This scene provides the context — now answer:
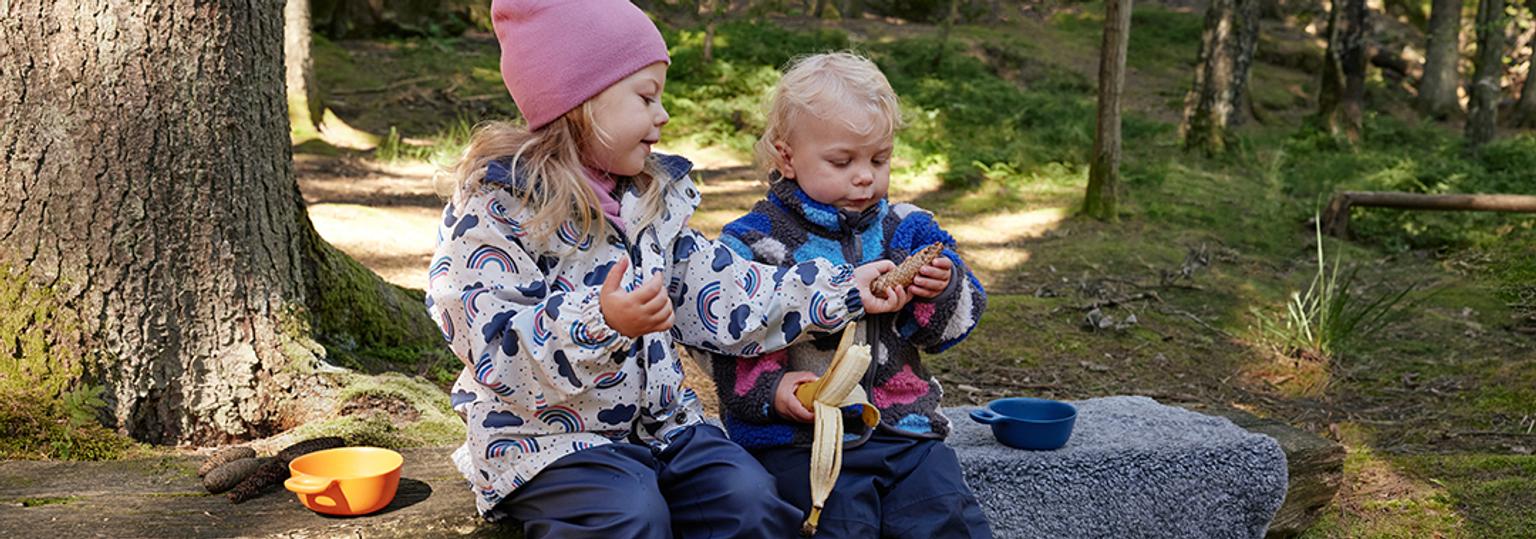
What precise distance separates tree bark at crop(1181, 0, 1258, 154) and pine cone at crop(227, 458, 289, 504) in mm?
11425

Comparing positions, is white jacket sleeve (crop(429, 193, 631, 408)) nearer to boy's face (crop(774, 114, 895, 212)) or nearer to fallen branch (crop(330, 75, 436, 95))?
boy's face (crop(774, 114, 895, 212))

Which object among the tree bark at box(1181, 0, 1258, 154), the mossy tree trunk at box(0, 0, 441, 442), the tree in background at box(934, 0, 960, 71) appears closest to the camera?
the mossy tree trunk at box(0, 0, 441, 442)

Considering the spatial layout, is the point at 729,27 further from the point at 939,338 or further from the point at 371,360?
the point at 939,338

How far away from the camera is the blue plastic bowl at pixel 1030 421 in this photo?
3463 millimetres

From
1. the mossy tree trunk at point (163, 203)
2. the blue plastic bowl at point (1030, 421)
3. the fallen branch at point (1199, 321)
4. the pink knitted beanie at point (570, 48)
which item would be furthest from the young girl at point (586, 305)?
the fallen branch at point (1199, 321)

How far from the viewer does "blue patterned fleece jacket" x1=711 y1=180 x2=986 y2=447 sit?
9.78 ft

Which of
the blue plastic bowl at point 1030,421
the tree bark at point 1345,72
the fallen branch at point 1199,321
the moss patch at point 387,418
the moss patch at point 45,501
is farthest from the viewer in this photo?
the tree bark at point 1345,72

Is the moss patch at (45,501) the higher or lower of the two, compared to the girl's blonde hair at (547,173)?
lower

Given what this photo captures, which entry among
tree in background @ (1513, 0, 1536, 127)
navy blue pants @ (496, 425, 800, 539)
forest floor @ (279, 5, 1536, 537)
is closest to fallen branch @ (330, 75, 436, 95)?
forest floor @ (279, 5, 1536, 537)

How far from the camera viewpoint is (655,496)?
2.54 meters

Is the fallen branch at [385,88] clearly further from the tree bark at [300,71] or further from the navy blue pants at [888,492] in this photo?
the navy blue pants at [888,492]

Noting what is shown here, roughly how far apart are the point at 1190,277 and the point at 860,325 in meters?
5.21

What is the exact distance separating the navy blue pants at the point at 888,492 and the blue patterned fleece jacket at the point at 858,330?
45 millimetres

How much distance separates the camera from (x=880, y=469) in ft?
9.57
